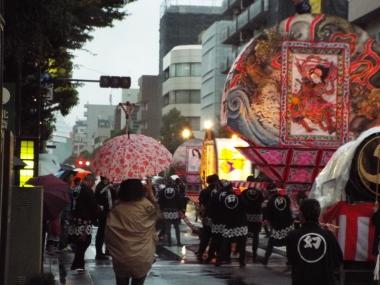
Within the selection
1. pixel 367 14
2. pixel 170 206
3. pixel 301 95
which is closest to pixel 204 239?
pixel 170 206

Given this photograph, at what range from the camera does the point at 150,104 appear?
107062 millimetres

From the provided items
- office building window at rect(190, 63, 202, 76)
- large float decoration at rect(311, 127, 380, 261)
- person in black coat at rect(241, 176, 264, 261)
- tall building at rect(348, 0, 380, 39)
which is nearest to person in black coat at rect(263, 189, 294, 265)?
person in black coat at rect(241, 176, 264, 261)

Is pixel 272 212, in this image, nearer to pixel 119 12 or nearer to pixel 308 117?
pixel 308 117

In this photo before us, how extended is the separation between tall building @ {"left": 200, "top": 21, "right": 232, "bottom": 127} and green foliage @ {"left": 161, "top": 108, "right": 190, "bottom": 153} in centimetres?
239

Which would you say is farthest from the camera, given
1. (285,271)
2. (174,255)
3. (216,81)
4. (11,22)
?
(216,81)

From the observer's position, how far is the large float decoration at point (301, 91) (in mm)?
19594

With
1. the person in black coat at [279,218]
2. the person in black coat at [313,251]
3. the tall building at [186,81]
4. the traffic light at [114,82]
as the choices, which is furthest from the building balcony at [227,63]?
the person in black coat at [313,251]

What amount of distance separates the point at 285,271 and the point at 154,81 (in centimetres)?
9378

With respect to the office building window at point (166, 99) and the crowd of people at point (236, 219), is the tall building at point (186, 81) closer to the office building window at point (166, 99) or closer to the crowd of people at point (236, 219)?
the office building window at point (166, 99)

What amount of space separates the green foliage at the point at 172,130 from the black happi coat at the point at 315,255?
5865 centimetres

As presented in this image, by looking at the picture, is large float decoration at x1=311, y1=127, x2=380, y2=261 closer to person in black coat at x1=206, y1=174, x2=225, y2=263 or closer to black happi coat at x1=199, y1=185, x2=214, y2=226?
person in black coat at x1=206, y1=174, x2=225, y2=263

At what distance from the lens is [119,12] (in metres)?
18.2

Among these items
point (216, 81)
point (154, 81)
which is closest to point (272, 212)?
point (216, 81)

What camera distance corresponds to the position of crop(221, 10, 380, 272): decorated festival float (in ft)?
63.4
